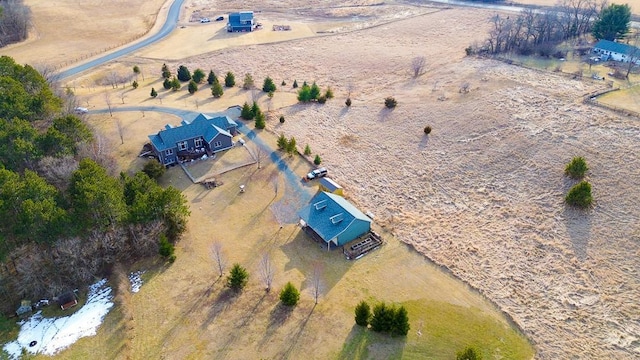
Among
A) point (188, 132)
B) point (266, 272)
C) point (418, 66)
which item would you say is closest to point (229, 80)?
point (188, 132)

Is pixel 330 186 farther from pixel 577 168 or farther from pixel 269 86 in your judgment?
pixel 269 86

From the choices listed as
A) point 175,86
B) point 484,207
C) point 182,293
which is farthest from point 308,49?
point 182,293

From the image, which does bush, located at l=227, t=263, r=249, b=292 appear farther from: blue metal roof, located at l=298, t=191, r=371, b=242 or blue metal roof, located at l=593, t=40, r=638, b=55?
blue metal roof, located at l=593, t=40, r=638, b=55

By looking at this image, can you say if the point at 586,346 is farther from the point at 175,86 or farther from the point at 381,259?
the point at 175,86

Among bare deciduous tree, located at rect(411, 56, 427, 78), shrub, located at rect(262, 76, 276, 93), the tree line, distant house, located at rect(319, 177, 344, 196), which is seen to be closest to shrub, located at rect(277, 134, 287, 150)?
distant house, located at rect(319, 177, 344, 196)

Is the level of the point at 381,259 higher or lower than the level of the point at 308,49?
lower

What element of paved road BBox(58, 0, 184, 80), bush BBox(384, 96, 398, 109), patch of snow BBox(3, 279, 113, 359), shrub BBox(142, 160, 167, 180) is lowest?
patch of snow BBox(3, 279, 113, 359)

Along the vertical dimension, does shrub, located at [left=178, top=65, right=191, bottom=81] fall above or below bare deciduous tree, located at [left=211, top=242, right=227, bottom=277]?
above
